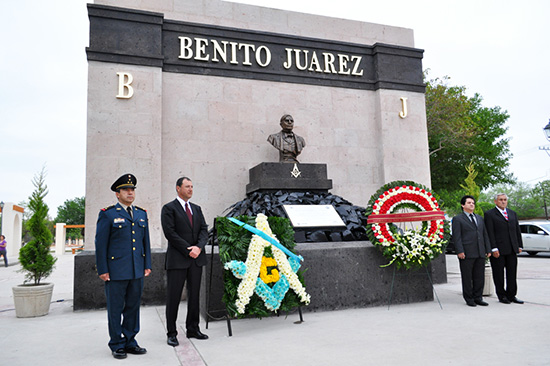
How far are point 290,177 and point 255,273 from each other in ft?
13.0

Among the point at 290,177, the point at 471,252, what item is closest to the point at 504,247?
the point at 471,252

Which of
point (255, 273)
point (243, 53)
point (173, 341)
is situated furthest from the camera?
point (243, 53)

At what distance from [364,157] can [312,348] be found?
7.37 metres

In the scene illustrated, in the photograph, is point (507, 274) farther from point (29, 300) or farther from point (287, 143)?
point (29, 300)

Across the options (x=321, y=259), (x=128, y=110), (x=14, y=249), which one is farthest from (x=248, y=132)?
(x=14, y=249)

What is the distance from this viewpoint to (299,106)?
1071 centimetres

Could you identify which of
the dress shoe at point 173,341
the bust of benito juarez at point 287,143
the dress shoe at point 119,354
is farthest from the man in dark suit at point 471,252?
the dress shoe at point 119,354

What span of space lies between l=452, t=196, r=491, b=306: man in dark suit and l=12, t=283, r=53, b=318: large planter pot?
6850mm

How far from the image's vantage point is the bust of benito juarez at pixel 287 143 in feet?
31.2

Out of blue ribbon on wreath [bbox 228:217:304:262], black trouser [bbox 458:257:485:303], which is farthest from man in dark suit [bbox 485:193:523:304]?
blue ribbon on wreath [bbox 228:217:304:262]

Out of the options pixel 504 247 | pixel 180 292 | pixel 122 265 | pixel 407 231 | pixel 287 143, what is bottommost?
pixel 180 292

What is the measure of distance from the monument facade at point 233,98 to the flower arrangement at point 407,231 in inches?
144

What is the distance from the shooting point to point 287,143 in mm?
9555

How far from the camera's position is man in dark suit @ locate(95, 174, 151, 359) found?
444 cm
